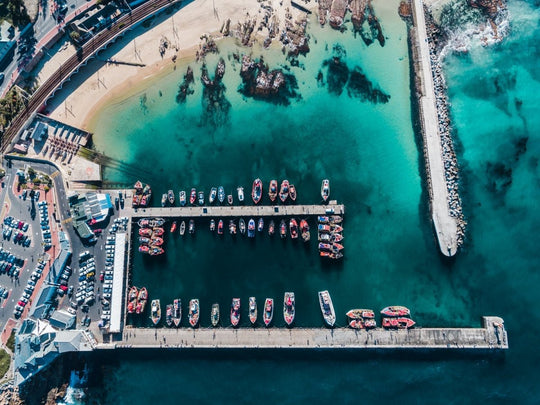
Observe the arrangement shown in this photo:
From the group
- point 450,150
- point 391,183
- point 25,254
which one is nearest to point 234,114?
point 391,183

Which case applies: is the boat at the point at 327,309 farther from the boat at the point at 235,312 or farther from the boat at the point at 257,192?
the boat at the point at 257,192

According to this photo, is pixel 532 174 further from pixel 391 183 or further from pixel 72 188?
pixel 72 188

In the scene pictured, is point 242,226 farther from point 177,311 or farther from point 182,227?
point 177,311

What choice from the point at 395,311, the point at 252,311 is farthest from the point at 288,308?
the point at 395,311

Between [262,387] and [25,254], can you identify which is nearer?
[262,387]

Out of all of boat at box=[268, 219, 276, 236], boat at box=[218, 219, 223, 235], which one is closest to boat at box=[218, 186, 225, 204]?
boat at box=[218, 219, 223, 235]

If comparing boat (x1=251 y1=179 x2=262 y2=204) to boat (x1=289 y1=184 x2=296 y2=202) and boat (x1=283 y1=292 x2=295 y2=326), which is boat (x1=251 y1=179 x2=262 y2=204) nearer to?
boat (x1=289 y1=184 x2=296 y2=202)
